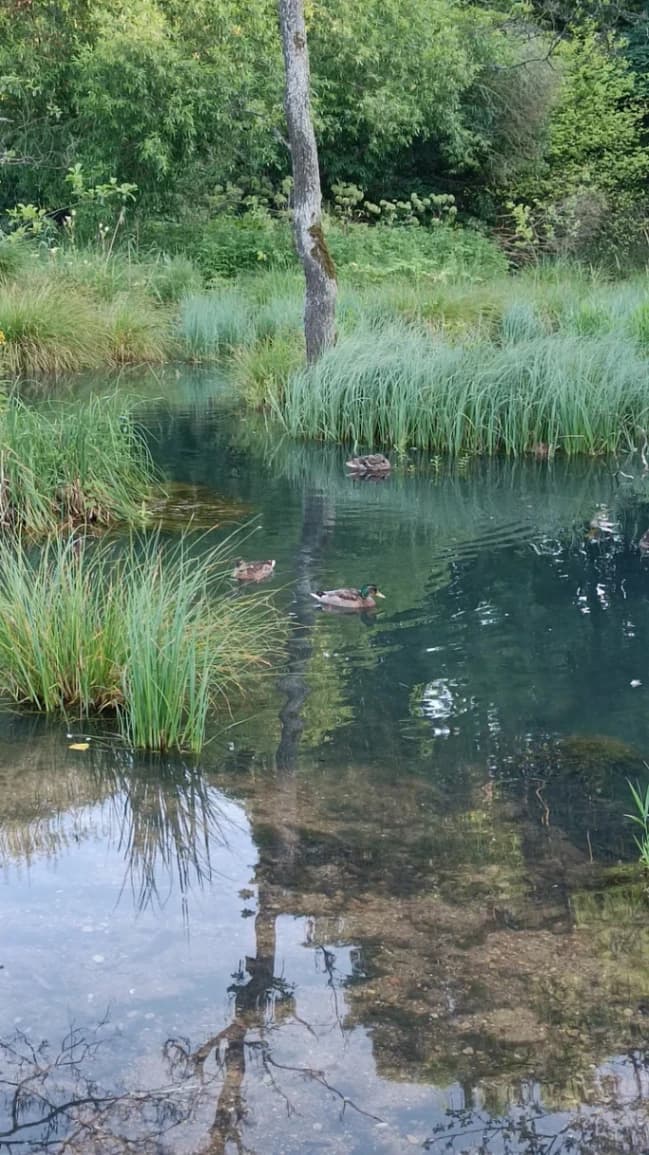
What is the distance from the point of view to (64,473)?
9016 mm

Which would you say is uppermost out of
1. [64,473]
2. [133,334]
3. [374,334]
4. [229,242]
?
[229,242]

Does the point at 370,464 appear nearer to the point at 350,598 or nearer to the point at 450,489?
the point at 450,489

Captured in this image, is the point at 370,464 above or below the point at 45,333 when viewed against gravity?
below

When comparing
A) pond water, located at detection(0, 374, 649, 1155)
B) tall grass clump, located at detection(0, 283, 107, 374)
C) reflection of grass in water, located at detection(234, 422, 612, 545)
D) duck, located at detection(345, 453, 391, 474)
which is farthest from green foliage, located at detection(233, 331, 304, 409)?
pond water, located at detection(0, 374, 649, 1155)

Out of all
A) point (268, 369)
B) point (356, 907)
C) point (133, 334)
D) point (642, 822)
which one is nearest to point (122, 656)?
point (356, 907)

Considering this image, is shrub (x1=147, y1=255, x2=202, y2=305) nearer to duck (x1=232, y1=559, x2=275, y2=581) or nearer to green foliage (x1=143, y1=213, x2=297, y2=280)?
green foliage (x1=143, y1=213, x2=297, y2=280)

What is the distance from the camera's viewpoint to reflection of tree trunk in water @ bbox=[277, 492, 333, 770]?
5562mm

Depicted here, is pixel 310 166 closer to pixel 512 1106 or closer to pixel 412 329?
pixel 412 329

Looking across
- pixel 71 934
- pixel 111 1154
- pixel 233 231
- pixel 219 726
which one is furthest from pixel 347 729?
pixel 233 231

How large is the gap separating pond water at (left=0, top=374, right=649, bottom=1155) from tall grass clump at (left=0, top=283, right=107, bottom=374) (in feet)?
28.6

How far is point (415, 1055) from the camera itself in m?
3.42

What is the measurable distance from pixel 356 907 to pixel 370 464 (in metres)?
7.31

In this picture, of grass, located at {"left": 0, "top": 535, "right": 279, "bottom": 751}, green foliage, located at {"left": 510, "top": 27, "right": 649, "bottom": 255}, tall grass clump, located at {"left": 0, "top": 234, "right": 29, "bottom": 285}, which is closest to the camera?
grass, located at {"left": 0, "top": 535, "right": 279, "bottom": 751}

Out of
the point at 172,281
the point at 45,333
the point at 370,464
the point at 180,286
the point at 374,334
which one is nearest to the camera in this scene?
the point at 370,464
